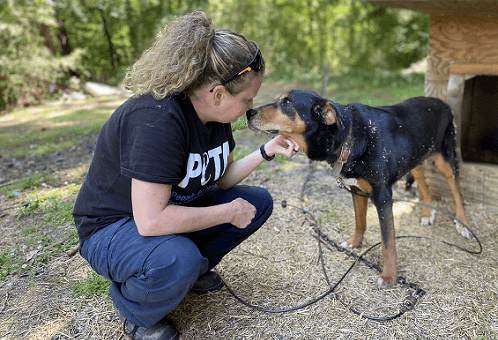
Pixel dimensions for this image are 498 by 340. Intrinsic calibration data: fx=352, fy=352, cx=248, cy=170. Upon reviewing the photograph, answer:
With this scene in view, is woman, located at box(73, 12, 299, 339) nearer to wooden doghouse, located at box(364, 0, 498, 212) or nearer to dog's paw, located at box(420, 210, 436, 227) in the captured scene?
wooden doghouse, located at box(364, 0, 498, 212)

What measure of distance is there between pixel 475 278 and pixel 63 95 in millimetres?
11492

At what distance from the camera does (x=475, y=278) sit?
279 centimetres

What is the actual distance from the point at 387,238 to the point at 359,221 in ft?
1.72

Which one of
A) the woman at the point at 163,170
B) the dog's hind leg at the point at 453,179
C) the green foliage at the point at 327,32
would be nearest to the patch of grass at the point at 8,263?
the woman at the point at 163,170

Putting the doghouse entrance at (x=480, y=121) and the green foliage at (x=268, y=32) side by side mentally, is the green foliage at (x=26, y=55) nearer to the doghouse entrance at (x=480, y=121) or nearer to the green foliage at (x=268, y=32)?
the green foliage at (x=268, y=32)

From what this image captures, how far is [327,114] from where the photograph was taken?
8.20ft

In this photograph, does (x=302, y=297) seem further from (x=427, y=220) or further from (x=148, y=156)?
(x=427, y=220)

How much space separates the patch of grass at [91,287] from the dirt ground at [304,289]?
0.05 m

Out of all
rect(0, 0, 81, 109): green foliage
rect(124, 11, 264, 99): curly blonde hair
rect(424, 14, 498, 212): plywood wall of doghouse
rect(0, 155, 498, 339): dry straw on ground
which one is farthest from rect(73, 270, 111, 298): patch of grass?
rect(0, 0, 81, 109): green foliage

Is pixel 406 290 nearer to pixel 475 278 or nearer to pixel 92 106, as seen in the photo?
pixel 475 278

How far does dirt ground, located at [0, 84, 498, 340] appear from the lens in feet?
7.54

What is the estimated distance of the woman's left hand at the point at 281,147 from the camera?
255 centimetres

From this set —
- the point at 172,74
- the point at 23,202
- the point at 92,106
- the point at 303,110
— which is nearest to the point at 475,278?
the point at 303,110

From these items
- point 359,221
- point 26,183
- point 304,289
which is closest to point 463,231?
point 359,221
